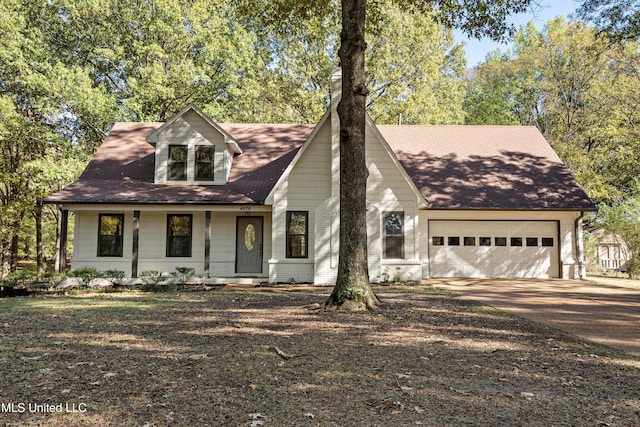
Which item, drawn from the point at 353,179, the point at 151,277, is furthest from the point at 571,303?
the point at 151,277

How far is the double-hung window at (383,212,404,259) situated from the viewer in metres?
16.7

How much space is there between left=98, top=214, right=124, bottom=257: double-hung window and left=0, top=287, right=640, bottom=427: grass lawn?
871cm

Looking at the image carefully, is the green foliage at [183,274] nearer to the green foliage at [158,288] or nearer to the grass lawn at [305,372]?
the green foliage at [158,288]

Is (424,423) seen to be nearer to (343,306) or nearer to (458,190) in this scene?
(343,306)

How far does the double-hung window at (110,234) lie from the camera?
57.6 feet

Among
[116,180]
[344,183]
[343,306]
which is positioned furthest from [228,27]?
[343,306]

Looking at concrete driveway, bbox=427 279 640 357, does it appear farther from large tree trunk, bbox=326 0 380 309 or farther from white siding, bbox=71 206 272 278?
white siding, bbox=71 206 272 278

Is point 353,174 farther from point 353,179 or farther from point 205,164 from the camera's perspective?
point 205,164

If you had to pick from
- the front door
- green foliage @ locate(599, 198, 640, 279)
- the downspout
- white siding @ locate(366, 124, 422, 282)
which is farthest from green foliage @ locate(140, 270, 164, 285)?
green foliage @ locate(599, 198, 640, 279)

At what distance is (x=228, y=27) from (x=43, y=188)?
42.0 ft

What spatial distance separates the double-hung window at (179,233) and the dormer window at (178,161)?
161cm

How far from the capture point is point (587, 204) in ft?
58.6

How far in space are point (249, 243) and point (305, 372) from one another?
12.8 meters

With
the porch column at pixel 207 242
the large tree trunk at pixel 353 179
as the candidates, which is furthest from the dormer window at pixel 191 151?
the large tree trunk at pixel 353 179
